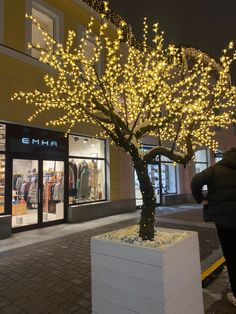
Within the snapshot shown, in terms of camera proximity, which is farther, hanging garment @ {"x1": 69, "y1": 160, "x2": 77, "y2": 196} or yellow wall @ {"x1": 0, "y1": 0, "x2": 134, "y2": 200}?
hanging garment @ {"x1": 69, "y1": 160, "x2": 77, "y2": 196}

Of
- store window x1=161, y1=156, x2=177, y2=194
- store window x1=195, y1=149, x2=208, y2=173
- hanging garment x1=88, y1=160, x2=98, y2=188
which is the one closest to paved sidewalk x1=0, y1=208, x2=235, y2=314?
hanging garment x1=88, y1=160, x2=98, y2=188

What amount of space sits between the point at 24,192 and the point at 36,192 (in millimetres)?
395

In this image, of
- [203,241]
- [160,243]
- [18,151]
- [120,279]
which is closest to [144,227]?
[160,243]

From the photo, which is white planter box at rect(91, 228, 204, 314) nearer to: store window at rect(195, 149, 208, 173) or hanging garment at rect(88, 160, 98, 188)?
hanging garment at rect(88, 160, 98, 188)

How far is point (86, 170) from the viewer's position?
10.5 meters

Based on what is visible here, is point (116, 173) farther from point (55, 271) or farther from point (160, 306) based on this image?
point (160, 306)

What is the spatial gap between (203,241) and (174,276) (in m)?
4.35

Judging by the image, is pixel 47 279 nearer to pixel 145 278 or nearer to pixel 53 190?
pixel 145 278

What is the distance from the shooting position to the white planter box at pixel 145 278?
2.54 metres

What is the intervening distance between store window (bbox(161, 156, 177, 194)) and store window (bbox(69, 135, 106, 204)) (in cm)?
450

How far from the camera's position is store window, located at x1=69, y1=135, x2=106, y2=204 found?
9.85 metres

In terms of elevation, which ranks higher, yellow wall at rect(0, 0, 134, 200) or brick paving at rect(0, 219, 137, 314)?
yellow wall at rect(0, 0, 134, 200)

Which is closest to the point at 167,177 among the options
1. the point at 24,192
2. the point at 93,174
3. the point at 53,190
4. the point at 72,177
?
the point at 93,174

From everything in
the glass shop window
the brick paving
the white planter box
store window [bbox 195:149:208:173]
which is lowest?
the brick paving
